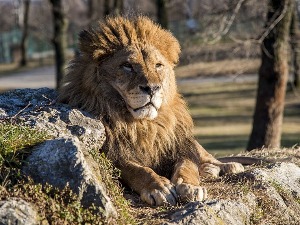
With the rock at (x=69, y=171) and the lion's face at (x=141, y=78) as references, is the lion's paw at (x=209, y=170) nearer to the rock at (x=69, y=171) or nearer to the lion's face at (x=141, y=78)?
the lion's face at (x=141, y=78)

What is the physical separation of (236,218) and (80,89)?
182cm

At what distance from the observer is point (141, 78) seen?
215 inches

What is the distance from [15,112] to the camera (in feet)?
17.7

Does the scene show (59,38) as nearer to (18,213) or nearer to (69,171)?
(69,171)

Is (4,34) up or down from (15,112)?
down

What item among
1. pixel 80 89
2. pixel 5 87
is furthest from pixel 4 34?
pixel 80 89

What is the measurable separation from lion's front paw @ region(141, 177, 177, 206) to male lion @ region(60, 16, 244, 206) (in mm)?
43

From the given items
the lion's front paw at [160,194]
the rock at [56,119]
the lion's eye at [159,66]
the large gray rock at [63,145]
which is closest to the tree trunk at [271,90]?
the lion's eye at [159,66]

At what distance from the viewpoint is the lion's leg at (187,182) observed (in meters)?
5.06

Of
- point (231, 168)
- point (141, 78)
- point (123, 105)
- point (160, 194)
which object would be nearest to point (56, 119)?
point (123, 105)

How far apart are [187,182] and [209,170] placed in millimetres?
1061

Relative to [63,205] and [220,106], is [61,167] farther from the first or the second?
[220,106]

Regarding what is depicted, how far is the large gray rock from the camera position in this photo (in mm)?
4363

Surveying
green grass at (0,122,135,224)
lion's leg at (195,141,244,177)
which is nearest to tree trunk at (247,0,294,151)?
lion's leg at (195,141,244,177)
